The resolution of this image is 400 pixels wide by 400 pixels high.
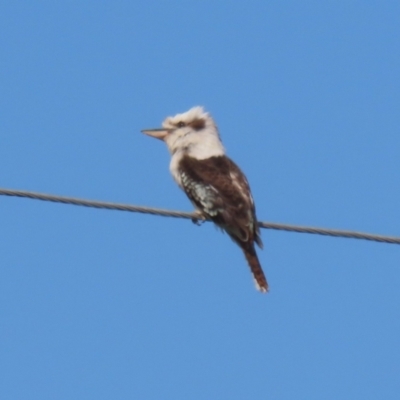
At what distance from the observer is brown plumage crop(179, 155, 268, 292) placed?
27.5 feet

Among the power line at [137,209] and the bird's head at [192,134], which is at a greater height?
the bird's head at [192,134]

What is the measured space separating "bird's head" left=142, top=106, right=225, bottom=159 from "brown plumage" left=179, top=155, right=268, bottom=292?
0.41 metres

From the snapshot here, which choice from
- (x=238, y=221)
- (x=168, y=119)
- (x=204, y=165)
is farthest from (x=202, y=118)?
(x=238, y=221)

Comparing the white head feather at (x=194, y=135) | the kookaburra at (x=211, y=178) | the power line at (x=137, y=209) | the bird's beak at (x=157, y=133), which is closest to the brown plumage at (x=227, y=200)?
the kookaburra at (x=211, y=178)

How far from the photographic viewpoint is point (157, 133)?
9992 millimetres

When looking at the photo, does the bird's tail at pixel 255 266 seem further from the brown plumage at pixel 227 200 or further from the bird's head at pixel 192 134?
the bird's head at pixel 192 134

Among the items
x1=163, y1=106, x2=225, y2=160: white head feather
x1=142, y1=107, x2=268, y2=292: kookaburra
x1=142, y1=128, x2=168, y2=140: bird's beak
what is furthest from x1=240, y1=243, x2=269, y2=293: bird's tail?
x1=142, y1=128, x2=168, y2=140: bird's beak

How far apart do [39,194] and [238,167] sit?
2972mm

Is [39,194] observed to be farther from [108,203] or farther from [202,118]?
[202,118]

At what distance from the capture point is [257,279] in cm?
832

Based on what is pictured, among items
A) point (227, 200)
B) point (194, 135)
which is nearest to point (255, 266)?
point (227, 200)

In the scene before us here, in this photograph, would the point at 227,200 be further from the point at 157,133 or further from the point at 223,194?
the point at 157,133

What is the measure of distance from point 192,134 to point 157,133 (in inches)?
14.3

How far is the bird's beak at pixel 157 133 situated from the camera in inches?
392
